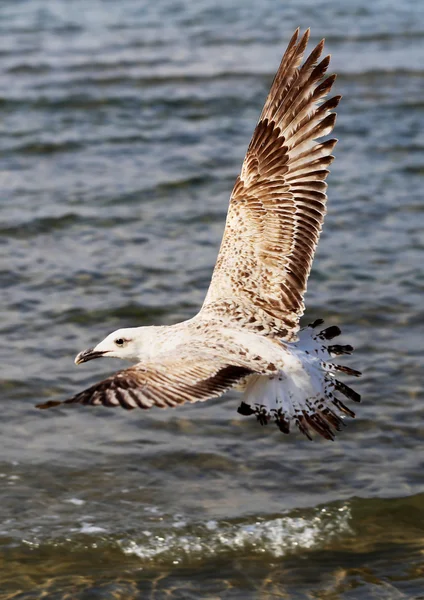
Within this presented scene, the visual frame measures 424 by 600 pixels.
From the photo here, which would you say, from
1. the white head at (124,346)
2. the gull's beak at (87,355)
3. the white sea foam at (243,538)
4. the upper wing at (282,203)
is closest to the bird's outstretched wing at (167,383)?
the white head at (124,346)

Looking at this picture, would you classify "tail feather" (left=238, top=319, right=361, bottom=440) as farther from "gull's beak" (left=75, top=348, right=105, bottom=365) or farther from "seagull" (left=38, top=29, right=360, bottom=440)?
"gull's beak" (left=75, top=348, right=105, bottom=365)

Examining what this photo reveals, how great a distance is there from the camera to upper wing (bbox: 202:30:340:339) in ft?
18.4

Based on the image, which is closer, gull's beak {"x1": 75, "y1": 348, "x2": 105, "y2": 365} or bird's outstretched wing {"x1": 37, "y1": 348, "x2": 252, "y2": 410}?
bird's outstretched wing {"x1": 37, "y1": 348, "x2": 252, "y2": 410}

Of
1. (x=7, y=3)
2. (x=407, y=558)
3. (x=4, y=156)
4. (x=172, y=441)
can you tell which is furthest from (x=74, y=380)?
(x=7, y=3)

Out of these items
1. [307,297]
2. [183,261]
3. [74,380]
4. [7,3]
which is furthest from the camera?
[7,3]

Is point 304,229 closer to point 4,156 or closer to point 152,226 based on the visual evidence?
point 152,226

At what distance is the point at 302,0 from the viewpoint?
17531 millimetres

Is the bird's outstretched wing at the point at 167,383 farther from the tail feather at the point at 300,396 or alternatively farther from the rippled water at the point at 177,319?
the rippled water at the point at 177,319

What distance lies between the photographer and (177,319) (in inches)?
293

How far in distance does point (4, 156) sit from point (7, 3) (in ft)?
25.1

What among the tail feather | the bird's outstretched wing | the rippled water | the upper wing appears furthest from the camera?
the upper wing

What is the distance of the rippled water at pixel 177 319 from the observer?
5.25m

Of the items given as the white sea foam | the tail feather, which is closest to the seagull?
the tail feather

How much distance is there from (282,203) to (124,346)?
117 cm
